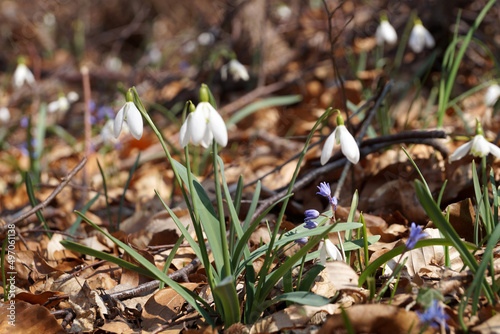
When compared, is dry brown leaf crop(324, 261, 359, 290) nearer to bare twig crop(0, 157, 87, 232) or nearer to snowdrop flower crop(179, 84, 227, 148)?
snowdrop flower crop(179, 84, 227, 148)

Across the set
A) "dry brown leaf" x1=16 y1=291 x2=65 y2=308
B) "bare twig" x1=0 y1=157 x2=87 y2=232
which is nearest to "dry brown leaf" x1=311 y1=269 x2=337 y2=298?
"dry brown leaf" x1=16 y1=291 x2=65 y2=308

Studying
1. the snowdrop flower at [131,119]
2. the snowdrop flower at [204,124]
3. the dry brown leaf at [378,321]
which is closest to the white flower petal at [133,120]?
the snowdrop flower at [131,119]

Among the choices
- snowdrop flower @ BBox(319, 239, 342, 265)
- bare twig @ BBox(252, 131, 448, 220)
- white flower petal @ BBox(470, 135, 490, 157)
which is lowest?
bare twig @ BBox(252, 131, 448, 220)

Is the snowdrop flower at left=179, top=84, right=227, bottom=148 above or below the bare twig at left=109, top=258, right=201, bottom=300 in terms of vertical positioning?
above

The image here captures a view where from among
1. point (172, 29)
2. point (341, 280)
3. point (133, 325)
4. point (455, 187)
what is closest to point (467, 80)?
point (455, 187)

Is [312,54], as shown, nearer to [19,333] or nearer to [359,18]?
[359,18]

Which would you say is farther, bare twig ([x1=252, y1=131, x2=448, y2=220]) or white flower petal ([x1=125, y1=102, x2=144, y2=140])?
bare twig ([x1=252, y1=131, x2=448, y2=220])
